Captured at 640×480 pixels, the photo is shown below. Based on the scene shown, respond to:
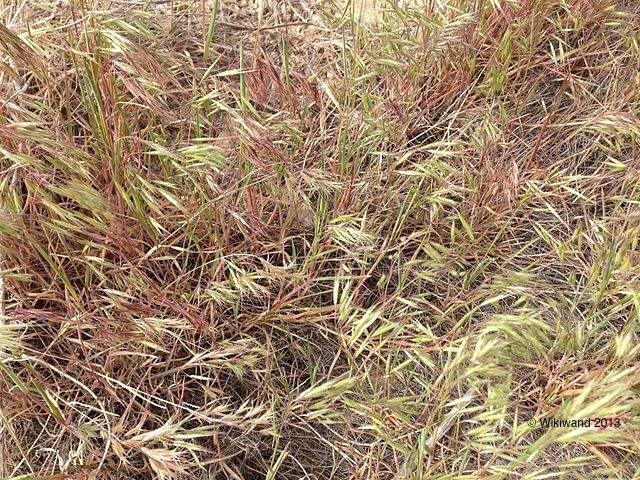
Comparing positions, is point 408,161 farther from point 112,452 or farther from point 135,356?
point 112,452

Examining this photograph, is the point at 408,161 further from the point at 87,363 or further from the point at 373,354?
the point at 87,363

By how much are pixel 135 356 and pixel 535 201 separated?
36.0 inches

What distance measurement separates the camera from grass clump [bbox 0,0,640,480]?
41.3 inches

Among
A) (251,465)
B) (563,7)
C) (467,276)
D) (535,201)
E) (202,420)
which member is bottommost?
(251,465)

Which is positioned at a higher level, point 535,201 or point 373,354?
point 535,201

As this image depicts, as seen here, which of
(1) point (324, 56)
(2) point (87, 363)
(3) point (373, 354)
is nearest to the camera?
(2) point (87, 363)

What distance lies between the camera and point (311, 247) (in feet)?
3.73

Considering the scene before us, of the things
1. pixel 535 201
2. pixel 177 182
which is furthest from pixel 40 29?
pixel 535 201

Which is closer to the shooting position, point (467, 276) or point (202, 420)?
point (202, 420)

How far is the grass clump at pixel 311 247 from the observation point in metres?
1.05

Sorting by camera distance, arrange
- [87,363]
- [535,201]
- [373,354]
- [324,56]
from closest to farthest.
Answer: [87,363] < [373,354] < [535,201] < [324,56]

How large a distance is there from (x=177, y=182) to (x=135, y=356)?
0.37 metres

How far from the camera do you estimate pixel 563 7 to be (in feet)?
4.33

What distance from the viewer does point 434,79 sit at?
4.34ft
